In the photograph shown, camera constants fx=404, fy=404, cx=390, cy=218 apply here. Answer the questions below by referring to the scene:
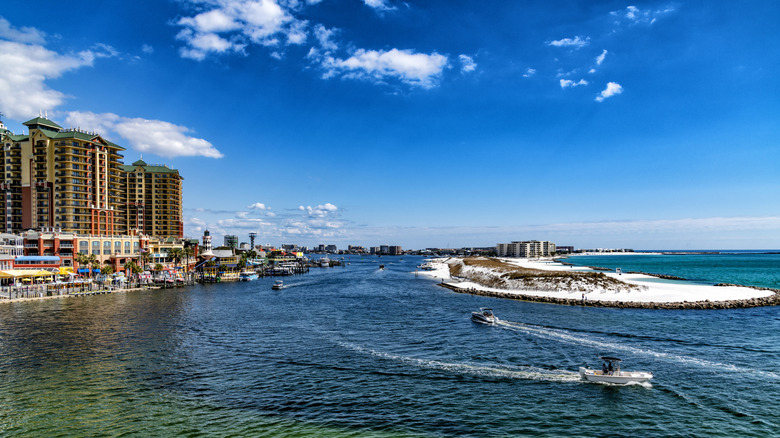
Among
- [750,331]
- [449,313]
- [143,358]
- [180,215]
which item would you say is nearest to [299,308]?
[449,313]

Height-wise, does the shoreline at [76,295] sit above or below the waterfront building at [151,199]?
below

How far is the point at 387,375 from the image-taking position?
113 ft

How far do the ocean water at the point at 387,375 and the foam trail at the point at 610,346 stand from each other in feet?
0.72

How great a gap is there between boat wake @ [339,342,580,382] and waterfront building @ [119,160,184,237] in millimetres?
162816

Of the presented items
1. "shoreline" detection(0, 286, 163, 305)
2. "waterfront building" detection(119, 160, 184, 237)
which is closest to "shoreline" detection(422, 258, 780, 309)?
"shoreline" detection(0, 286, 163, 305)

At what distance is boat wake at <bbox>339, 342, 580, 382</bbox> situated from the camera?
109 ft

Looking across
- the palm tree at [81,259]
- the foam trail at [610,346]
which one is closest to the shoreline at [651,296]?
the foam trail at [610,346]

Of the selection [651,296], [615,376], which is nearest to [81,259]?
[615,376]

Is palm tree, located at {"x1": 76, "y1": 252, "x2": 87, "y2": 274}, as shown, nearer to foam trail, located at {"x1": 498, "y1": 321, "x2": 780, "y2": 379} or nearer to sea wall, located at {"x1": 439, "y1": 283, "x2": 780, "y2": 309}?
foam trail, located at {"x1": 498, "y1": 321, "x2": 780, "y2": 379}

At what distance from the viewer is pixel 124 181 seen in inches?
6486

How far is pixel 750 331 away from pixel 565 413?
37.8 m

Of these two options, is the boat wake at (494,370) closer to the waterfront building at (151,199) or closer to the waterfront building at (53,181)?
the waterfront building at (53,181)

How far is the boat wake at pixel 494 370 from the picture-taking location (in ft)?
109

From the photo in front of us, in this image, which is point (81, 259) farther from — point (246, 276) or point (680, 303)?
point (680, 303)
